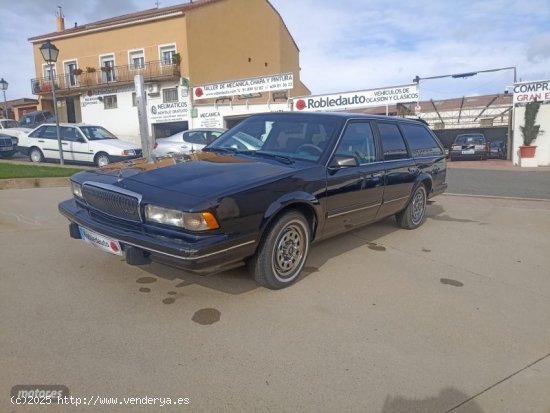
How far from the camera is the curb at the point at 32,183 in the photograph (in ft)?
25.8

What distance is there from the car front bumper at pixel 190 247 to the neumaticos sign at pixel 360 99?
1676 cm

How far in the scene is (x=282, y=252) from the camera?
Answer: 3.63 meters

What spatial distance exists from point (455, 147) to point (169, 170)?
2189 cm

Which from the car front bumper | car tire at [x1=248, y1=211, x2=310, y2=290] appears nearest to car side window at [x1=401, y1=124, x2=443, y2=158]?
car tire at [x1=248, y1=211, x2=310, y2=290]

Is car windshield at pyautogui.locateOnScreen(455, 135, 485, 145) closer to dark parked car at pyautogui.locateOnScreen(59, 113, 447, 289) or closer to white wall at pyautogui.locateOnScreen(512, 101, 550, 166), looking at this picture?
white wall at pyautogui.locateOnScreen(512, 101, 550, 166)

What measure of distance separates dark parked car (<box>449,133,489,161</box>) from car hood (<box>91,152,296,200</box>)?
2005 centimetres

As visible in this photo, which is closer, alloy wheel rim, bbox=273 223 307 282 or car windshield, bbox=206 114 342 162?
alloy wheel rim, bbox=273 223 307 282

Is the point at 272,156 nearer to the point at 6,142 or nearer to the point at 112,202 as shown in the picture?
the point at 112,202

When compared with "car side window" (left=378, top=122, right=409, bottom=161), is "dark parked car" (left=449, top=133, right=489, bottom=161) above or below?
below

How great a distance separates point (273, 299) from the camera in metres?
3.49

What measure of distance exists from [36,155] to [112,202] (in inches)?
485

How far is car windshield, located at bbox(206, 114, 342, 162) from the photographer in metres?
4.13

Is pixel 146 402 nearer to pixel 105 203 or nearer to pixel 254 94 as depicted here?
pixel 105 203

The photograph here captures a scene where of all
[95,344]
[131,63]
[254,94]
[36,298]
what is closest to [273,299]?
[95,344]
